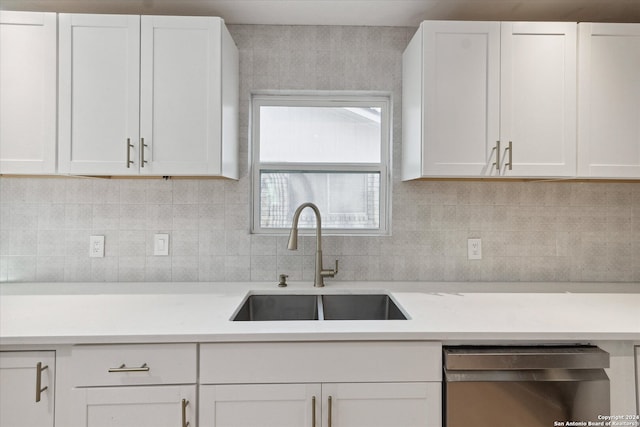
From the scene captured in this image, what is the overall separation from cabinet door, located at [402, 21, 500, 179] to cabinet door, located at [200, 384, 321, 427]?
1064 mm

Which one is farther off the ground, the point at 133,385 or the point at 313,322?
the point at 313,322

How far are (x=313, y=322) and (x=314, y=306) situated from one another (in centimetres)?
48

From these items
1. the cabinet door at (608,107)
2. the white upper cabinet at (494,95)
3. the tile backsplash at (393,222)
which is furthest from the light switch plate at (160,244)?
the cabinet door at (608,107)

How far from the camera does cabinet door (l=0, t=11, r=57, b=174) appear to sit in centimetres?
152

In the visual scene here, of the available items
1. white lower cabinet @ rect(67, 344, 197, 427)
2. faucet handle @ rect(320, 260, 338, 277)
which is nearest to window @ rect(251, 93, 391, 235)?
faucet handle @ rect(320, 260, 338, 277)

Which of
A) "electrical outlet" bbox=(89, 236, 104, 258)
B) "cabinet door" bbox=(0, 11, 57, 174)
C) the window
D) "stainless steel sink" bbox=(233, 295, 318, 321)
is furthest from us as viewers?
the window

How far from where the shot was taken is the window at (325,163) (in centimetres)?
199

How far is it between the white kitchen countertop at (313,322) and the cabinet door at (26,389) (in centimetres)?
7

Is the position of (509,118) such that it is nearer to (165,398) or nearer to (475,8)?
(475,8)

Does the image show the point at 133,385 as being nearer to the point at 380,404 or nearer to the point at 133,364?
the point at 133,364

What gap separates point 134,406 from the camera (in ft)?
3.88

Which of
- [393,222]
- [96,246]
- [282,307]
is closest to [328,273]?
[282,307]

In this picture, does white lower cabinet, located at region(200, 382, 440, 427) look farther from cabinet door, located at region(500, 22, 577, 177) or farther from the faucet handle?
cabinet door, located at region(500, 22, 577, 177)

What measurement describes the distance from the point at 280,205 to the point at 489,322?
1183 mm
